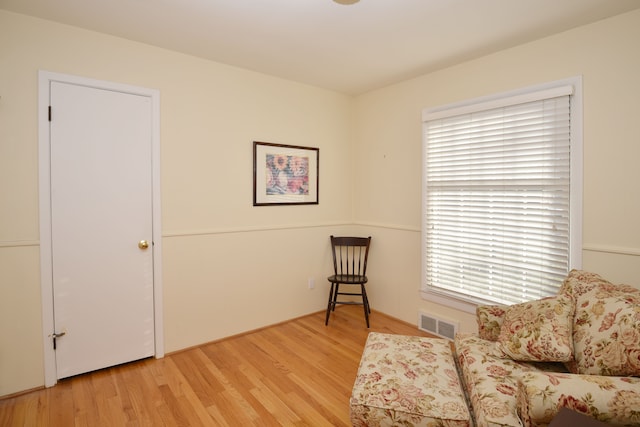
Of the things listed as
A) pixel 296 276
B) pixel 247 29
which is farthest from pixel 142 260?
pixel 247 29

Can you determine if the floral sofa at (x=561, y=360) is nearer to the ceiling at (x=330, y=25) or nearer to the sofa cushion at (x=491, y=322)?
the sofa cushion at (x=491, y=322)

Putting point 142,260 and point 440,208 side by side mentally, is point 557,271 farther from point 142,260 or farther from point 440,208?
point 142,260

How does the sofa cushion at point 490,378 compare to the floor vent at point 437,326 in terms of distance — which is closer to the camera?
the sofa cushion at point 490,378

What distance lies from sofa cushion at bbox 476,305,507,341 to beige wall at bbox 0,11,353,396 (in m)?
2.04

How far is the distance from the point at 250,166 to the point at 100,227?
4.53ft

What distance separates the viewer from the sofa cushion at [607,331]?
153cm

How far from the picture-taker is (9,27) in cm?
227

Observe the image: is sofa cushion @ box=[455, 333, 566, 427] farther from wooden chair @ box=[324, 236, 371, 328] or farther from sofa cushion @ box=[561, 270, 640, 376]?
wooden chair @ box=[324, 236, 371, 328]

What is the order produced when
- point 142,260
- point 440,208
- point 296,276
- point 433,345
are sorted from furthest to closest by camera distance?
point 296,276 < point 440,208 < point 142,260 < point 433,345

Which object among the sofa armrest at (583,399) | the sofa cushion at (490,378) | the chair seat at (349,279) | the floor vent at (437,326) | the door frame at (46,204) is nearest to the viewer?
the sofa armrest at (583,399)

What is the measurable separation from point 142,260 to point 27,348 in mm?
907

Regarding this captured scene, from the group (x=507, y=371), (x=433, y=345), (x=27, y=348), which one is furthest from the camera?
(x=27, y=348)

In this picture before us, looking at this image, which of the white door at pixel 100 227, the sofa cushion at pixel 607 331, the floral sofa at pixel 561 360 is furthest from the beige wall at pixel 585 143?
the white door at pixel 100 227

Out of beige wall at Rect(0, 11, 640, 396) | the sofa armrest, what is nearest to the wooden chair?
beige wall at Rect(0, 11, 640, 396)
